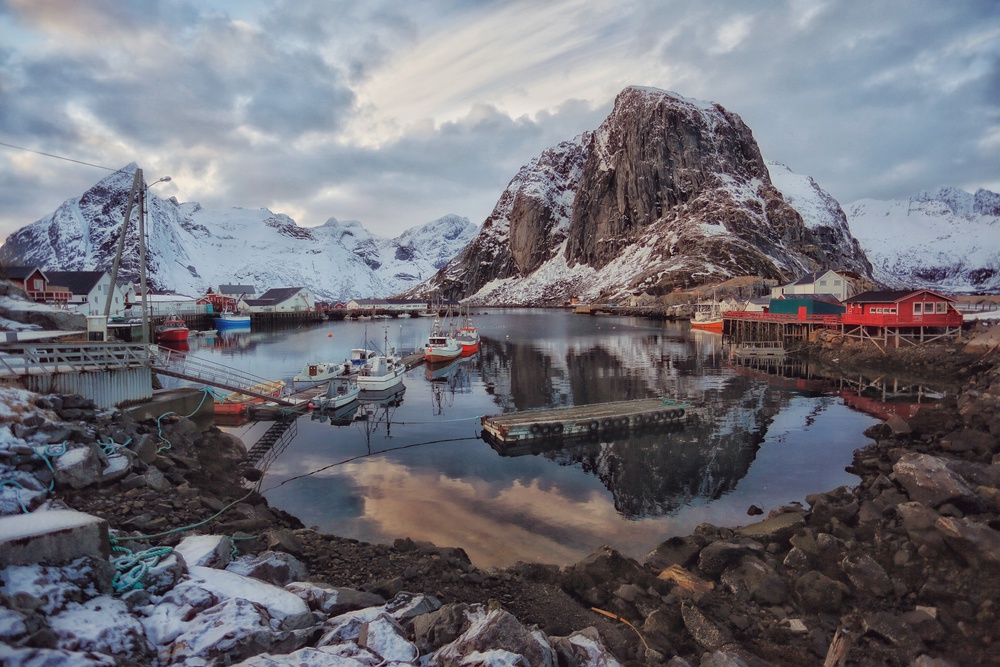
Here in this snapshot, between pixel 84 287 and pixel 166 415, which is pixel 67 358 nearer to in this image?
pixel 166 415

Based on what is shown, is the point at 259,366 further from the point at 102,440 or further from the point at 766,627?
the point at 766,627

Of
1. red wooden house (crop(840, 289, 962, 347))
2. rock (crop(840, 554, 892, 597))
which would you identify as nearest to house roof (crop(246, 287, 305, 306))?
red wooden house (crop(840, 289, 962, 347))

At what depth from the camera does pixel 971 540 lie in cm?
1088

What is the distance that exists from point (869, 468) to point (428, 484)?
16.7 metres

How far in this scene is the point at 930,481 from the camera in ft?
45.2

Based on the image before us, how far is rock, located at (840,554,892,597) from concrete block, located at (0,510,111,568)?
13670mm

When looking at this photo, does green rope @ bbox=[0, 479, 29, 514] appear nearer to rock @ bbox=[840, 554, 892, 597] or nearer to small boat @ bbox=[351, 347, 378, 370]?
rock @ bbox=[840, 554, 892, 597]

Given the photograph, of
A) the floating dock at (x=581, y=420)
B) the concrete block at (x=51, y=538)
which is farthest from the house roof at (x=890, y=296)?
the concrete block at (x=51, y=538)

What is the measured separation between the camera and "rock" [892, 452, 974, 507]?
13.2m

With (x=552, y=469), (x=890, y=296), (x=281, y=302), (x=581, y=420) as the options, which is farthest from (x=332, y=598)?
(x=281, y=302)

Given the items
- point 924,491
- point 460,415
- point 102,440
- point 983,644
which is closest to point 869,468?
point 924,491

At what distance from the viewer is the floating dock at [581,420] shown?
24.7 m

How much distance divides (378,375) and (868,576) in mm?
29504

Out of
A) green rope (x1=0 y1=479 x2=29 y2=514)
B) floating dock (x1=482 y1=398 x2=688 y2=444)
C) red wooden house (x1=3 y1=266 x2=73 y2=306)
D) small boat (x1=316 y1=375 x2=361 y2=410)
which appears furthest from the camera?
red wooden house (x1=3 y1=266 x2=73 y2=306)
